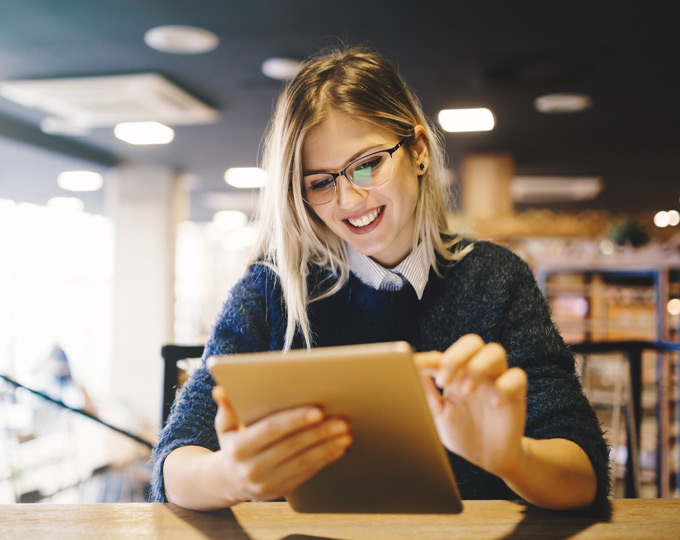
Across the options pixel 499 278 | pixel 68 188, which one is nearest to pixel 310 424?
pixel 499 278

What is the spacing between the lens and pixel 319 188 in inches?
46.5

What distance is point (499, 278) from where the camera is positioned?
1.17m

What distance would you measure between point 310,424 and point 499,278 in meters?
0.67

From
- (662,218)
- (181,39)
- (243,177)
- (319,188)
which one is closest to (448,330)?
(319,188)

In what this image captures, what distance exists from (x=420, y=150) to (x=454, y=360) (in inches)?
28.7

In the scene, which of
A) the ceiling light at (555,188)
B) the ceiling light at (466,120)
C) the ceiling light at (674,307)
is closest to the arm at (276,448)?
the ceiling light at (466,120)

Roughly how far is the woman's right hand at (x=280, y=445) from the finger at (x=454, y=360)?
5.0 inches

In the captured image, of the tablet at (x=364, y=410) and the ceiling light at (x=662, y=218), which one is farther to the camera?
the ceiling light at (x=662, y=218)

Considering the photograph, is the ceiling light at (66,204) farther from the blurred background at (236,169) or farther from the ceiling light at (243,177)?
the ceiling light at (243,177)

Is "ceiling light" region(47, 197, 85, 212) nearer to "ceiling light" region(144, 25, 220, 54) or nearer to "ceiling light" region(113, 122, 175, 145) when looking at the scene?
"ceiling light" region(113, 122, 175, 145)

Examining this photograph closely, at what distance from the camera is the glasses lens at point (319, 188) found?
116cm

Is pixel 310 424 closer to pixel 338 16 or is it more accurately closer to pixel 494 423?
pixel 494 423

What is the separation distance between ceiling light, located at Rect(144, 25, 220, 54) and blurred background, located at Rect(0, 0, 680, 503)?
1 centimetres

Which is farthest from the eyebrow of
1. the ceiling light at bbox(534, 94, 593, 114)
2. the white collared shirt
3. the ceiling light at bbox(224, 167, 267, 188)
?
the ceiling light at bbox(224, 167, 267, 188)
